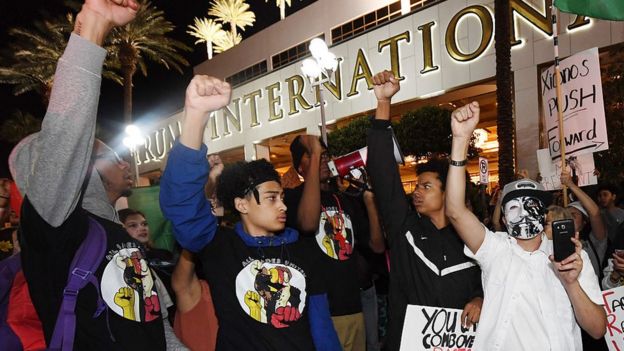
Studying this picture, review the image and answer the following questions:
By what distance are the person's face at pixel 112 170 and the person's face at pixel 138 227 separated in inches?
46.5

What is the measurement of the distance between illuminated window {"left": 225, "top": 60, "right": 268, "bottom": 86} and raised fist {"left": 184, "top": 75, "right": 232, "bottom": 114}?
1195 inches

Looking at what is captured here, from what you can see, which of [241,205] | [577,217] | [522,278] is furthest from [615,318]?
[241,205]

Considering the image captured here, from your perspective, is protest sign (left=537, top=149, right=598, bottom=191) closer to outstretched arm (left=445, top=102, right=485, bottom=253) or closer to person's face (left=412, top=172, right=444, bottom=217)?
person's face (left=412, top=172, right=444, bottom=217)

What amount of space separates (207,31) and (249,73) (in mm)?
12905

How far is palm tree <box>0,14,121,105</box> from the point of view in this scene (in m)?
27.6

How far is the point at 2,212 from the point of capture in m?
2.57

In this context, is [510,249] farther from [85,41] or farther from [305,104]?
[305,104]

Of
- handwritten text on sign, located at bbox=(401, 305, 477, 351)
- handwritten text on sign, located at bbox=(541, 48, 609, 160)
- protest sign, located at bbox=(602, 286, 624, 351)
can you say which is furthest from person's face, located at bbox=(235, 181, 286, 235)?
handwritten text on sign, located at bbox=(541, 48, 609, 160)

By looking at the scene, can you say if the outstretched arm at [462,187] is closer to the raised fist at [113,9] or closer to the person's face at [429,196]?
the person's face at [429,196]

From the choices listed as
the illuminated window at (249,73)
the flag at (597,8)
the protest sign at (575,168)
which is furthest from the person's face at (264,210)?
the illuminated window at (249,73)

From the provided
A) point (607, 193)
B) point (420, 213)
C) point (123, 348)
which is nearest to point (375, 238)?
point (420, 213)

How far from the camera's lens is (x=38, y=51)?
2852 centimetres

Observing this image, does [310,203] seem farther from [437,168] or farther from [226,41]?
[226,41]

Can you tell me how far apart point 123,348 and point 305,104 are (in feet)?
80.2
